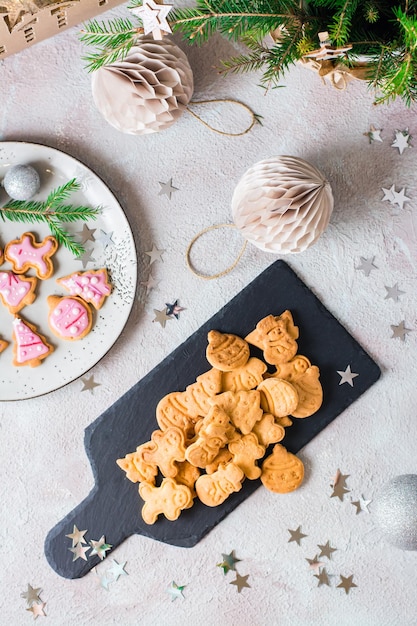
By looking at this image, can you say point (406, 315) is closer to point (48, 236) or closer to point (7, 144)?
point (48, 236)

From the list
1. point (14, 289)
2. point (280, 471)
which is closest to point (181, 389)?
point (280, 471)

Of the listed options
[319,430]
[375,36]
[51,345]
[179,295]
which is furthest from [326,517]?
[375,36]

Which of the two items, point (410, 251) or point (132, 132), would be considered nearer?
point (132, 132)

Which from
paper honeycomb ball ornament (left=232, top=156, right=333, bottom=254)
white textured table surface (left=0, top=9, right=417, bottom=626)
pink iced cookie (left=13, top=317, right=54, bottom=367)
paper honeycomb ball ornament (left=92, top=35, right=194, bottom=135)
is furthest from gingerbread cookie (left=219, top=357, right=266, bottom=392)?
paper honeycomb ball ornament (left=92, top=35, right=194, bottom=135)

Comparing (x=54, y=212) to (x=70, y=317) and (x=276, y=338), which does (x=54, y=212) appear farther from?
(x=276, y=338)

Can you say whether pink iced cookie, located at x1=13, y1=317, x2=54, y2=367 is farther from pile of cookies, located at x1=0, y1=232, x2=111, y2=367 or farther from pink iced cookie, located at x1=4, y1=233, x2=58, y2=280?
pink iced cookie, located at x1=4, y1=233, x2=58, y2=280
